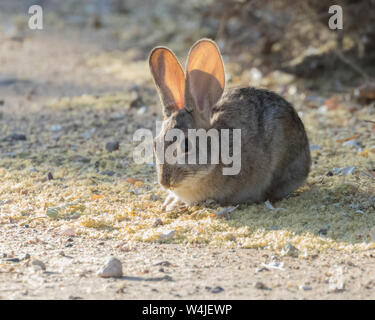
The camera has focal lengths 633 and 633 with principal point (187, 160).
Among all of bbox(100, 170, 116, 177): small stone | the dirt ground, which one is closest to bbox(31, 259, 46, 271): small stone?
the dirt ground

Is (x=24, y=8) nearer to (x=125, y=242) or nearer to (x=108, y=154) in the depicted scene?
(x=108, y=154)

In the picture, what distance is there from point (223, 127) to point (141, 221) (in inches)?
40.2

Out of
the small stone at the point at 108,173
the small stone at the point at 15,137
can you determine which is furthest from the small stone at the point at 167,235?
the small stone at the point at 15,137

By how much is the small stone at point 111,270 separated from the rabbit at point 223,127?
106 cm

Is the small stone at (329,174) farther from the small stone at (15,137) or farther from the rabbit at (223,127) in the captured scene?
the small stone at (15,137)

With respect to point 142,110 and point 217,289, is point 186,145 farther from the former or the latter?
point 142,110

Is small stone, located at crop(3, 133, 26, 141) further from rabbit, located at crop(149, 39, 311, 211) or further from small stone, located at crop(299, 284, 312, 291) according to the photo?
small stone, located at crop(299, 284, 312, 291)

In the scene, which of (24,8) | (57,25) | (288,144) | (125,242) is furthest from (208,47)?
(24,8)

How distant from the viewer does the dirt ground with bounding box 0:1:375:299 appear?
360cm

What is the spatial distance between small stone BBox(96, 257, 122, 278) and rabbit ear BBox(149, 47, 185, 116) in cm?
165

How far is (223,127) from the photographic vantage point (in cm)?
512

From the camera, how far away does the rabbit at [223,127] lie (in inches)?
190

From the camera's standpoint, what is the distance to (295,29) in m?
9.07
